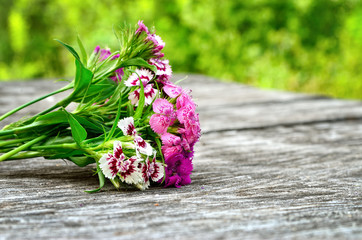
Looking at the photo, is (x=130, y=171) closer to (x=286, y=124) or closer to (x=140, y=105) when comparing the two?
(x=140, y=105)

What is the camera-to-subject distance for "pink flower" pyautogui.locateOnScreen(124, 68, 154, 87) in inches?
43.0

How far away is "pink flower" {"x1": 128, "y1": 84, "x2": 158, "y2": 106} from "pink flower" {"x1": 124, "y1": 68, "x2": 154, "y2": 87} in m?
0.02

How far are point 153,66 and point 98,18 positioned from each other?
8222 millimetres

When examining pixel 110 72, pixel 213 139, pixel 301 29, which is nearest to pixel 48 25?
pixel 301 29

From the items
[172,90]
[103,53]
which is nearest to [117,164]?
[172,90]

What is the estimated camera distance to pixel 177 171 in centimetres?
113

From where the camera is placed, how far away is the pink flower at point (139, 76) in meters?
1.09

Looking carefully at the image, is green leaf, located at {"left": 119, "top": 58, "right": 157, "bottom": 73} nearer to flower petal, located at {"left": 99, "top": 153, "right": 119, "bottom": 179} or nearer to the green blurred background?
flower petal, located at {"left": 99, "top": 153, "right": 119, "bottom": 179}

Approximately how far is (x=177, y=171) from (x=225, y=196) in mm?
141

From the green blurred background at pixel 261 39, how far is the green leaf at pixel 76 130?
483 centimetres

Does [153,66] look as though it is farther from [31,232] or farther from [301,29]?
[301,29]

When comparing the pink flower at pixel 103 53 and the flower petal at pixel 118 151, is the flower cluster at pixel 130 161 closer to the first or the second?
the flower petal at pixel 118 151

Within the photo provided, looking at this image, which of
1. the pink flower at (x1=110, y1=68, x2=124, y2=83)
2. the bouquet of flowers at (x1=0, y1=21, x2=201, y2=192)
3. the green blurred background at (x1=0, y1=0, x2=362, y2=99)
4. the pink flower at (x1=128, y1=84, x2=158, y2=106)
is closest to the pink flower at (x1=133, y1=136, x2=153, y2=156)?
the bouquet of flowers at (x1=0, y1=21, x2=201, y2=192)

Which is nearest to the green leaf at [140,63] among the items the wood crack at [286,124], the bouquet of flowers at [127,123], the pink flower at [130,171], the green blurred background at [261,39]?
the bouquet of flowers at [127,123]
